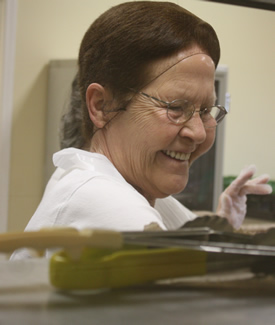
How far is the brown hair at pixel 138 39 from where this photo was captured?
42cm

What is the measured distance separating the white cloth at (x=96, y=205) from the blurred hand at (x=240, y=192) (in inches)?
3.0

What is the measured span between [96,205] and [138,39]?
0.46ft

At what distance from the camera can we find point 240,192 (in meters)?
0.51

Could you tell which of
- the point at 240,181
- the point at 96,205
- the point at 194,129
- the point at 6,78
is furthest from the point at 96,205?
the point at 6,78

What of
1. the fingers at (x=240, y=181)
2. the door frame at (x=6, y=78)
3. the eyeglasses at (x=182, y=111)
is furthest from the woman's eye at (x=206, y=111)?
the door frame at (x=6, y=78)

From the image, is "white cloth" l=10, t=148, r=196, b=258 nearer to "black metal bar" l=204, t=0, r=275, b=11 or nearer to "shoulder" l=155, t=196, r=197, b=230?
"shoulder" l=155, t=196, r=197, b=230

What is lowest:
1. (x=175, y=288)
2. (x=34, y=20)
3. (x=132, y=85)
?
(x=175, y=288)

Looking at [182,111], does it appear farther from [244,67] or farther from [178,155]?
[244,67]

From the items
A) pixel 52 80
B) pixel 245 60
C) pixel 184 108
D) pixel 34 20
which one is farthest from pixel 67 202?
pixel 52 80

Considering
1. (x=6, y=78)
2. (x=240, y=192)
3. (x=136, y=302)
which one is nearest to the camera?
(x=136, y=302)

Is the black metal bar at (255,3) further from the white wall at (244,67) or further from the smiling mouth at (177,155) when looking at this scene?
the smiling mouth at (177,155)

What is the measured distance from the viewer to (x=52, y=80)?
1.41m

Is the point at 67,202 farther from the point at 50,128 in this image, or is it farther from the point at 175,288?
the point at 50,128

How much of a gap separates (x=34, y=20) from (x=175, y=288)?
40.9 inches
